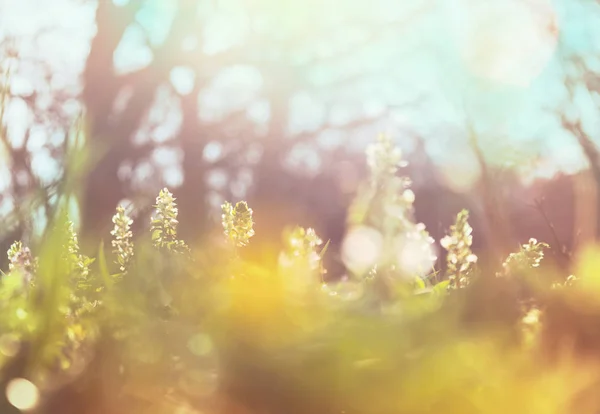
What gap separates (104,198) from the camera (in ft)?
22.1

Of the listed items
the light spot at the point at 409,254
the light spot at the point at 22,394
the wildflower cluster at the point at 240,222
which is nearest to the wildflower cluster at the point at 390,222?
the light spot at the point at 409,254

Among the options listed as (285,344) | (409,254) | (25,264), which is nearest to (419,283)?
(409,254)

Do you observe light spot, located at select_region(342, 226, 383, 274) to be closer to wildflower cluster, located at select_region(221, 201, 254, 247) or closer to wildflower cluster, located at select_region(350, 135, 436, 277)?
wildflower cluster, located at select_region(350, 135, 436, 277)

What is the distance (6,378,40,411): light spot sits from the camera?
54cm

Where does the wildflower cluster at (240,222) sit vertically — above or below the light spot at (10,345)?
above

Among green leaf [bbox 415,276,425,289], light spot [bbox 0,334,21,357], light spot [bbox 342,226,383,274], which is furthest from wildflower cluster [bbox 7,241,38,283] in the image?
green leaf [bbox 415,276,425,289]

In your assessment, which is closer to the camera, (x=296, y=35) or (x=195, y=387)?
(x=195, y=387)

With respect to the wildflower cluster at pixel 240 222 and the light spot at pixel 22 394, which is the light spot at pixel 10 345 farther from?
the wildflower cluster at pixel 240 222

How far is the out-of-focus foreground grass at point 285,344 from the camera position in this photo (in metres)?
0.48

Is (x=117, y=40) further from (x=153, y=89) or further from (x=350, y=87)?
(x=350, y=87)

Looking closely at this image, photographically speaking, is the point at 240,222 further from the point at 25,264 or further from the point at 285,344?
the point at 285,344

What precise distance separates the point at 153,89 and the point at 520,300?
303 inches

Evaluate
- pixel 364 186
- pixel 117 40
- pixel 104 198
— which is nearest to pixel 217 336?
pixel 364 186

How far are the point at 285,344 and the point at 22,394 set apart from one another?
27 cm
